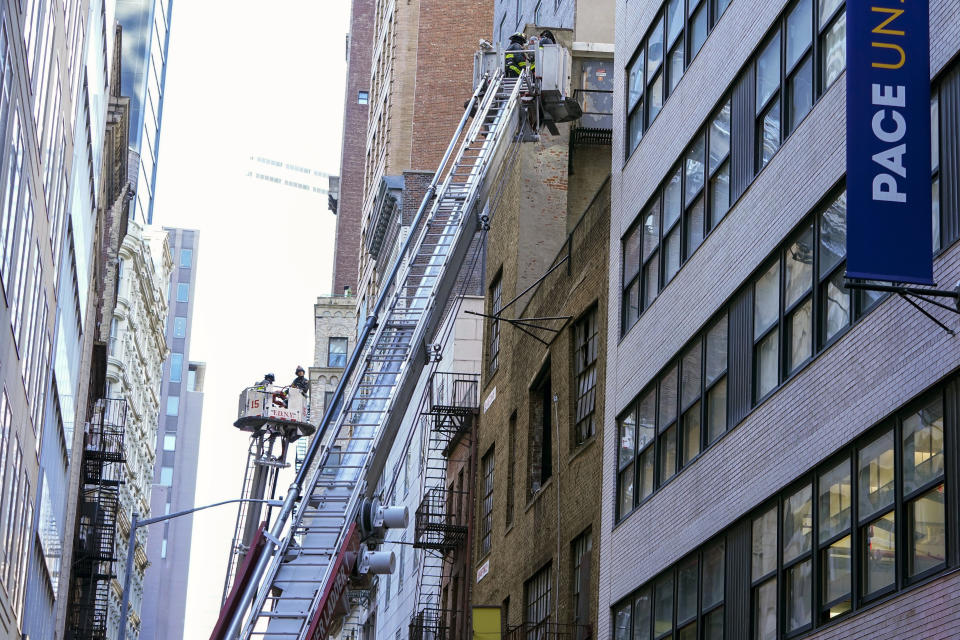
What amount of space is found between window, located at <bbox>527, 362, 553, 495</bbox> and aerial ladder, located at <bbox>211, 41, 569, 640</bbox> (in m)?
5.83

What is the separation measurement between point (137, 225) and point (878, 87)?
73239 mm

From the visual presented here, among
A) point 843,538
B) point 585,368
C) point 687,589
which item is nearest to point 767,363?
point 843,538

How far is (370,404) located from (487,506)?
13.3 m

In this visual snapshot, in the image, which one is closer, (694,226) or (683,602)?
(683,602)

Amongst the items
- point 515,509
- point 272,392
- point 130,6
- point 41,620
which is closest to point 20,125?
point 515,509

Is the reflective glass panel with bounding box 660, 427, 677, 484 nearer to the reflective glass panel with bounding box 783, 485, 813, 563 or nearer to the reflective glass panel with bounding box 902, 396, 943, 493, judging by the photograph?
the reflective glass panel with bounding box 783, 485, 813, 563

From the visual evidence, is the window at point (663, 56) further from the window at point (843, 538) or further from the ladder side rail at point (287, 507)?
the window at point (843, 538)

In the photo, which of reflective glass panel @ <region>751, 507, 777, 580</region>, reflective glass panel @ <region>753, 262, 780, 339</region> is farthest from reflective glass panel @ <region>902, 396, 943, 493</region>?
reflective glass panel @ <region>753, 262, 780, 339</region>

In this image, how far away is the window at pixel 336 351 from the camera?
386 ft

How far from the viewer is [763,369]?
20.7 meters

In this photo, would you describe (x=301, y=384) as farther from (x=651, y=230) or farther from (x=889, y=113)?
(x=889, y=113)

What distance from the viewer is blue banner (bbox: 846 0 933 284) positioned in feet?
49.1

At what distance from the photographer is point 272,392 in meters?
52.1

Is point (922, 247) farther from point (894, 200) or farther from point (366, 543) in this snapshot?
point (366, 543)
